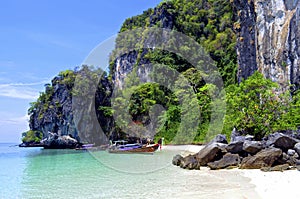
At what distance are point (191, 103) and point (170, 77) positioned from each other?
22.1 ft

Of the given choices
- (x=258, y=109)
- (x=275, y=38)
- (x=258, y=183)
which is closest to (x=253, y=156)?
(x=258, y=183)

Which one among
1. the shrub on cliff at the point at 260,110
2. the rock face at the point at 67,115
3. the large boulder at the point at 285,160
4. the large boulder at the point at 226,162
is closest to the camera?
the large boulder at the point at 285,160

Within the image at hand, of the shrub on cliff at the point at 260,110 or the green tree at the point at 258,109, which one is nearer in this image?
the shrub on cliff at the point at 260,110

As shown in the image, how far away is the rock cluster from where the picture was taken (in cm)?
1053

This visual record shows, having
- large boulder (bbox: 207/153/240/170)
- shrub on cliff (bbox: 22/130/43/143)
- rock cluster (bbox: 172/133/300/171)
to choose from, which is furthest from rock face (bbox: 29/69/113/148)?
large boulder (bbox: 207/153/240/170)

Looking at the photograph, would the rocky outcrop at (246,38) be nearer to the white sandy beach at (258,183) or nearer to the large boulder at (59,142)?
the white sandy beach at (258,183)

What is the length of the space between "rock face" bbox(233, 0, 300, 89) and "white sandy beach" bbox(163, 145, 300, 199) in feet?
30.6

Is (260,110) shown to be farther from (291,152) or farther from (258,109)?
(291,152)

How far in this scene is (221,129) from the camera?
24578 mm

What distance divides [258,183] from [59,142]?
30868 millimetres

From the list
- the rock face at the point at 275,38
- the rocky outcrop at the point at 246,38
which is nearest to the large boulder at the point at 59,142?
the rocky outcrop at the point at 246,38

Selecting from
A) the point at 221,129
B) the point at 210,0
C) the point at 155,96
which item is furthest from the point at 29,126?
the point at 210,0

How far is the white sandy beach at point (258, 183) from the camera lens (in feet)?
21.5

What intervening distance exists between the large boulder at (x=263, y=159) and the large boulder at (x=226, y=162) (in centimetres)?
58
